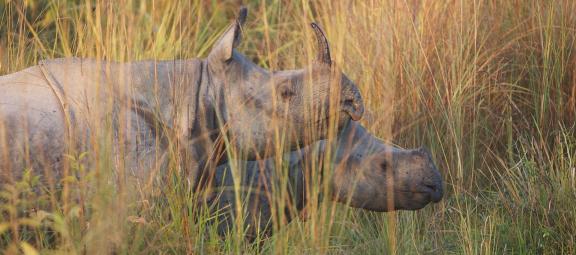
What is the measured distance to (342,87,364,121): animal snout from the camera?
4.16 m

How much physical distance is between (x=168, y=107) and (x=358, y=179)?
833 mm

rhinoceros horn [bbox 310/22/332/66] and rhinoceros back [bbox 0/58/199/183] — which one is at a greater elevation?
rhinoceros horn [bbox 310/22/332/66]

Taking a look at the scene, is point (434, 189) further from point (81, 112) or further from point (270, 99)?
point (81, 112)

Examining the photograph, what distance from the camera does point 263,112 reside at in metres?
4.25

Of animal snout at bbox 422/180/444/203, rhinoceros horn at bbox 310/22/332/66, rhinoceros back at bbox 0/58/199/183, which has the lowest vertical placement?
animal snout at bbox 422/180/444/203

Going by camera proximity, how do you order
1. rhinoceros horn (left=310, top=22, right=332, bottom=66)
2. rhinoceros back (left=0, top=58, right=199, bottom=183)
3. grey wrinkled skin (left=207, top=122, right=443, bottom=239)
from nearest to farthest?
rhinoceros back (left=0, top=58, right=199, bottom=183) → rhinoceros horn (left=310, top=22, right=332, bottom=66) → grey wrinkled skin (left=207, top=122, right=443, bottom=239)

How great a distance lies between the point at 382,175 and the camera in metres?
4.50

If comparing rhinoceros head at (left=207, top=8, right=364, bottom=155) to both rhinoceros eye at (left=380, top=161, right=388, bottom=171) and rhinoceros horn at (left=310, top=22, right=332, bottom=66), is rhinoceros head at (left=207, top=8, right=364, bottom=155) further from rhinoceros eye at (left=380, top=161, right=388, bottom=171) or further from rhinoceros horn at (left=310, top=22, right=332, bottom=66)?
rhinoceros eye at (left=380, top=161, right=388, bottom=171)

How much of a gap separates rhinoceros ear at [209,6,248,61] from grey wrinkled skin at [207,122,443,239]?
0.45 m

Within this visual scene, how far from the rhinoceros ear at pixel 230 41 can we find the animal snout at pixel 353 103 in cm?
48

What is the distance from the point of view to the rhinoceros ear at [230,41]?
420 cm

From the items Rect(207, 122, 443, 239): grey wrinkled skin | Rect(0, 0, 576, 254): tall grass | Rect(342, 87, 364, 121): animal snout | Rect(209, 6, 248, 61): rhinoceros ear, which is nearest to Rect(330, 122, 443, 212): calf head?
Rect(207, 122, 443, 239): grey wrinkled skin

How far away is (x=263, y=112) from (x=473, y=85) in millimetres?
1636

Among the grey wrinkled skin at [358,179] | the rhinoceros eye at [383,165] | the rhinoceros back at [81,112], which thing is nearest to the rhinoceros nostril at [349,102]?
the grey wrinkled skin at [358,179]
